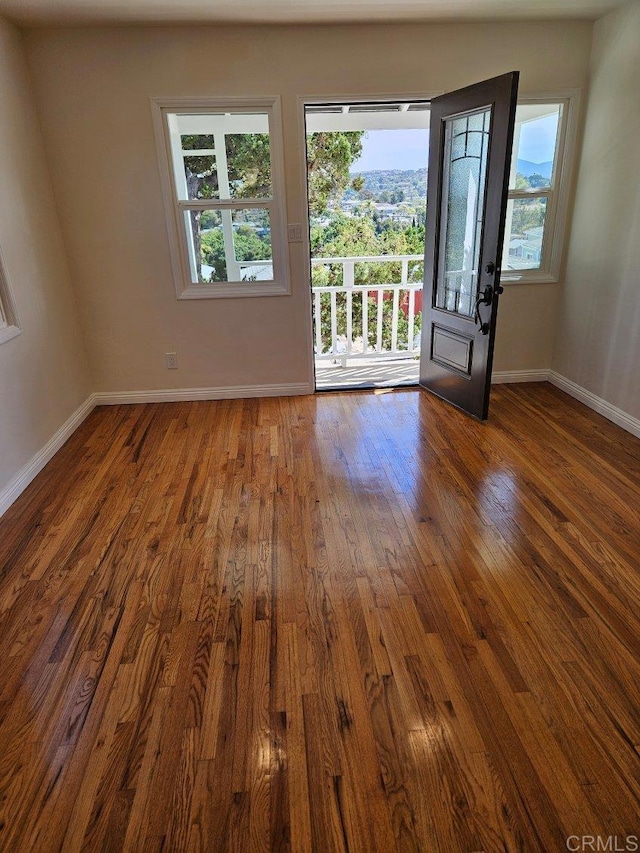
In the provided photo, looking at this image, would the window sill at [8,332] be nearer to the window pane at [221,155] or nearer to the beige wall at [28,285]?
the beige wall at [28,285]

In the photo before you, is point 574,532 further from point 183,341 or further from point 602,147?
point 183,341

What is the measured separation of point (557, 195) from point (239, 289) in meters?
2.58

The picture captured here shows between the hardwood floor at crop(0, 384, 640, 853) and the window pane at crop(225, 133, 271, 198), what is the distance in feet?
6.69

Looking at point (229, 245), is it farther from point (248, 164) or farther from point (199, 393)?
point (199, 393)

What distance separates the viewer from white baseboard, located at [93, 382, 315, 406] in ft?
13.6

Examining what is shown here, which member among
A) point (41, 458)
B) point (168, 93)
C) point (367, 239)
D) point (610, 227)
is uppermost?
point (168, 93)

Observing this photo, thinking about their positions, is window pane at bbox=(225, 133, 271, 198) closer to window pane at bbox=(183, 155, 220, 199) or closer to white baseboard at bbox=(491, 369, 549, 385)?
window pane at bbox=(183, 155, 220, 199)

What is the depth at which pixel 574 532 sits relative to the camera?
2.35 m

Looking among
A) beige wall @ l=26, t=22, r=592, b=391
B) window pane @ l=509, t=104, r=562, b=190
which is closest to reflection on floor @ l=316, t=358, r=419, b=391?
beige wall @ l=26, t=22, r=592, b=391

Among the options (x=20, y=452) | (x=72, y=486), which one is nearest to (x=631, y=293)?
(x=72, y=486)

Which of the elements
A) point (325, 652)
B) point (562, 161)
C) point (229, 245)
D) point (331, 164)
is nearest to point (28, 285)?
point (229, 245)

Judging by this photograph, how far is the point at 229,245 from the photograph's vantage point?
3820 mm

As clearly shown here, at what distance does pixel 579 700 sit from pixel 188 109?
3994mm

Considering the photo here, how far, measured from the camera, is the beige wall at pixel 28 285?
2938 mm
